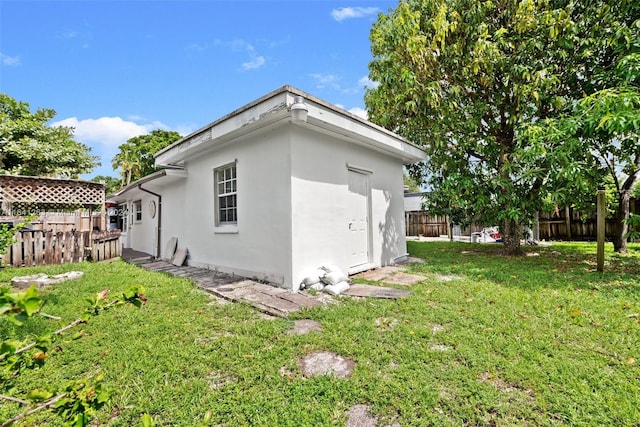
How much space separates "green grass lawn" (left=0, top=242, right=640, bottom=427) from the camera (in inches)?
80.4

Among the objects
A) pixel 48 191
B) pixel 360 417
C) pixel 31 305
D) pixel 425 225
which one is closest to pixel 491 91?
pixel 360 417

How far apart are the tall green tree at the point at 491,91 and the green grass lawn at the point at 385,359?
10.3 ft

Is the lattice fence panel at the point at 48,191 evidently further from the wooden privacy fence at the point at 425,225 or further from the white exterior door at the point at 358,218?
the wooden privacy fence at the point at 425,225

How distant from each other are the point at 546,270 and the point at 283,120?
20.4 ft

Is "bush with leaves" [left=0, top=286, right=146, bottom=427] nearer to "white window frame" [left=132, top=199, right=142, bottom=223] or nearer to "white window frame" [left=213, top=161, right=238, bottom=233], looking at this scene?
"white window frame" [left=213, top=161, right=238, bottom=233]

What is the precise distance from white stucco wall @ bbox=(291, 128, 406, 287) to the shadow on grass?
161 centimetres

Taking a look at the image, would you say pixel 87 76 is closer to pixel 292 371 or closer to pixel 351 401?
pixel 292 371

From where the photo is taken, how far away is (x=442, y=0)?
761 centimetres

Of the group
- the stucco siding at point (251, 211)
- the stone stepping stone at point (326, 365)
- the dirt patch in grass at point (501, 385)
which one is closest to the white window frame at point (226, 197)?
the stucco siding at point (251, 211)

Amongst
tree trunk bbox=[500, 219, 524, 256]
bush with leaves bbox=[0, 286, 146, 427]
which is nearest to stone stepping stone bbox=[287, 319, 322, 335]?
bush with leaves bbox=[0, 286, 146, 427]

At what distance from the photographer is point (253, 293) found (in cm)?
482

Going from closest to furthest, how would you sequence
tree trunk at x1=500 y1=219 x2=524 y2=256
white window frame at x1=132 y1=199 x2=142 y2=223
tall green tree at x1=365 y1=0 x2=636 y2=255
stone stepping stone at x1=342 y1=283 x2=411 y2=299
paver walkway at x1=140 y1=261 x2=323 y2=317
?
paver walkway at x1=140 y1=261 x2=323 y2=317, stone stepping stone at x1=342 y1=283 x2=411 y2=299, tall green tree at x1=365 y1=0 x2=636 y2=255, tree trunk at x1=500 y1=219 x2=524 y2=256, white window frame at x1=132 y1=199 x2=142 y2=223

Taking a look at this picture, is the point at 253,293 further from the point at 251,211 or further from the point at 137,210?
the point at 137,210

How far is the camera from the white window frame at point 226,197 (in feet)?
20.8
